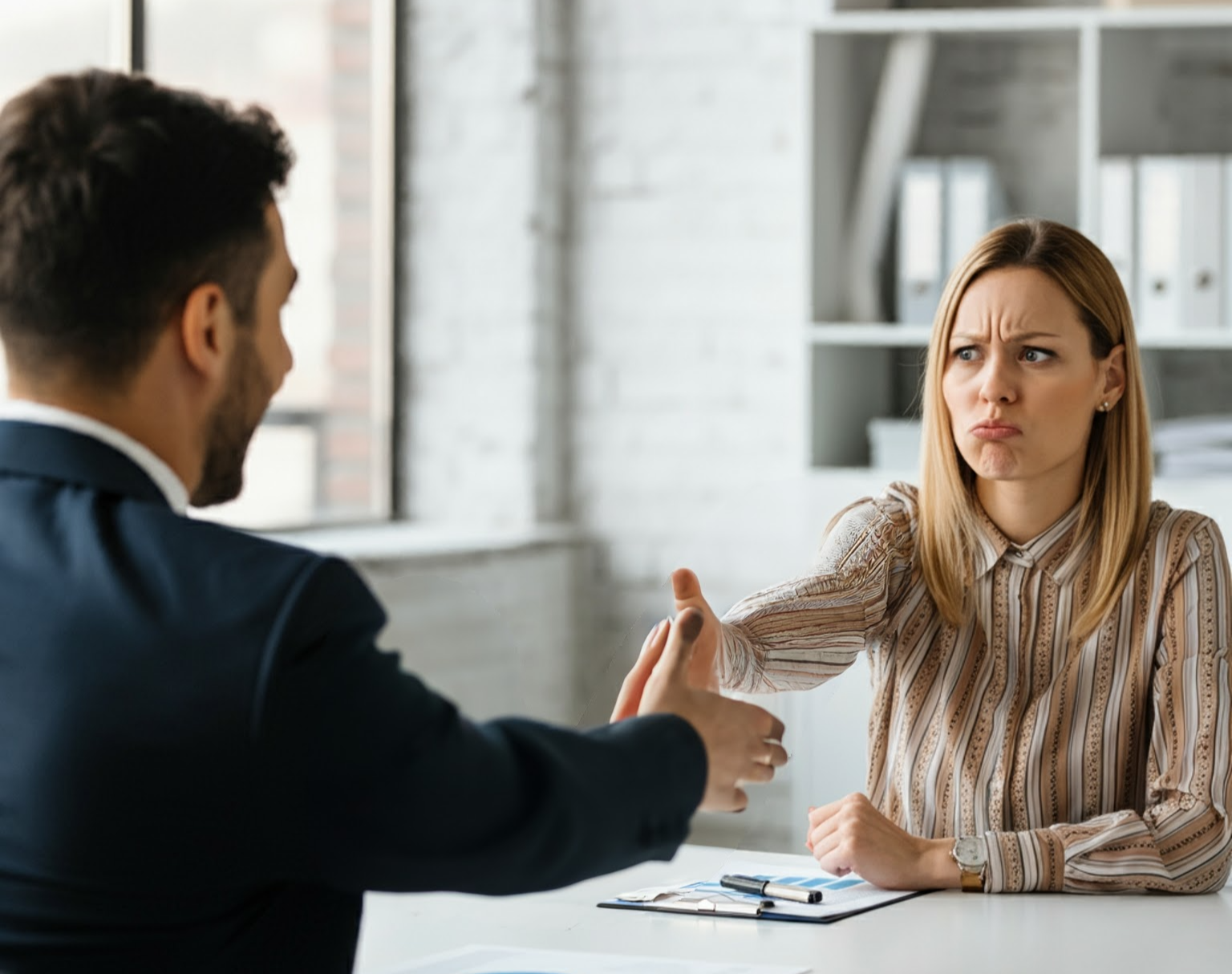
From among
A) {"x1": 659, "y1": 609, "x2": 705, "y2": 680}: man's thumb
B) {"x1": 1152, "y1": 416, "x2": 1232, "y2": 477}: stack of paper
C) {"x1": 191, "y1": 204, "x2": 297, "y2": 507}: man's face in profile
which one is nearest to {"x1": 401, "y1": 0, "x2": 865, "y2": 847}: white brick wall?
{"x1": 1152, "y1": 416, "x2": 1232, "y2": 477}: stack of paper

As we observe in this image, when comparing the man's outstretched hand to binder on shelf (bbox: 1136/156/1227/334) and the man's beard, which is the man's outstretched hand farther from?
binder on shelf (bbox: 1136/156/1227/334)

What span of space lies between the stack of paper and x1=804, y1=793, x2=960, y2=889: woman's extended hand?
1645 mm

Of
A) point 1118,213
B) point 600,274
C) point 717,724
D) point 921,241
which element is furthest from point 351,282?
point 717,724

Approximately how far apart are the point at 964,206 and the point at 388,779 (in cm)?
247

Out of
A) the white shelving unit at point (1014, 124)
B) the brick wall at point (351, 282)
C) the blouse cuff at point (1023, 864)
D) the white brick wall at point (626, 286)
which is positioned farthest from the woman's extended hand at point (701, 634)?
the brick wall at point (351, 282)

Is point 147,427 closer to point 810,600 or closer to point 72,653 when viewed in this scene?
point 72,653

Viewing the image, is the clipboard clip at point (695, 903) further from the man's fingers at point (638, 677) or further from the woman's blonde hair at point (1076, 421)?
the woman's blonde hair at point (1076, 421)

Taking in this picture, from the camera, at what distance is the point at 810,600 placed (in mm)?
1762

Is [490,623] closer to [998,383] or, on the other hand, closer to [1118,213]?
[1118,213]

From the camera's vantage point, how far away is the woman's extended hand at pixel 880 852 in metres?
1.49

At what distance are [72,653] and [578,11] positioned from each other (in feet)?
9.86

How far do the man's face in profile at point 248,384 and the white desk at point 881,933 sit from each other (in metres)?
0.49

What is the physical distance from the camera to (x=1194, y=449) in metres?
2.97

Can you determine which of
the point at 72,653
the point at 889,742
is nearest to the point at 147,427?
the point at 72,653
